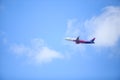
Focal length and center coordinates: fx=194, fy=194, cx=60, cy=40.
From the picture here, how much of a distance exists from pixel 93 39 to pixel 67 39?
5.98 ft

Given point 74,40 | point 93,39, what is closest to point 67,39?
point 74,40

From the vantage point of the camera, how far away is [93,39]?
13406mm

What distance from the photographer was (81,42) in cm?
1362

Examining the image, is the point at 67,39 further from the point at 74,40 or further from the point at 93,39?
the point at 93,39

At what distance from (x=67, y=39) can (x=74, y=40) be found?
64cm

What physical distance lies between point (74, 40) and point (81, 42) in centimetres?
52

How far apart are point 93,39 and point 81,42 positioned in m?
0.86

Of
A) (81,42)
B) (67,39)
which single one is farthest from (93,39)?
(67,39)

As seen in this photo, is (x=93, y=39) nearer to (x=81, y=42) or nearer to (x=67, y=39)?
(x=81, y=42)

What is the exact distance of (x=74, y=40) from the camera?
1355 cm
